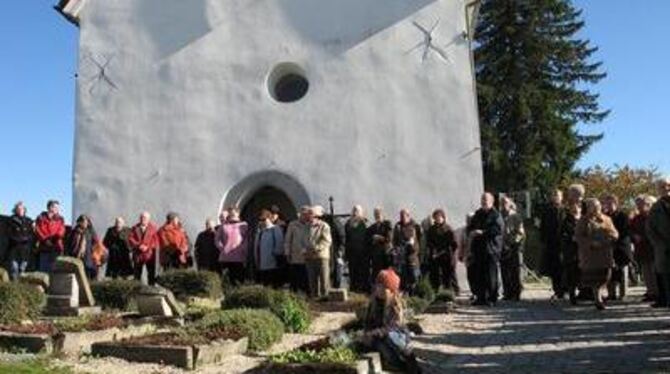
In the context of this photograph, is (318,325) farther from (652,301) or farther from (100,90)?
(100,90)

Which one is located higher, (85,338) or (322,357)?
(85,338)

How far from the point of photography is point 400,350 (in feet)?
27.8

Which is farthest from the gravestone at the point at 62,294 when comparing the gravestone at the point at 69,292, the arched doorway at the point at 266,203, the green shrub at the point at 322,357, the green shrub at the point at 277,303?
the arched doorway at the point at 266,203

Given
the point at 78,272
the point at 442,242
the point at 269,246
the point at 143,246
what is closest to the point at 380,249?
the point at 442,242

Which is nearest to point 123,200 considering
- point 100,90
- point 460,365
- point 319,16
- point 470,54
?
point 100,90

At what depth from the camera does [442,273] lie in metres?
15.7

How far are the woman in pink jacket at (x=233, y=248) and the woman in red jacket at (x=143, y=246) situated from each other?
44.0 inches

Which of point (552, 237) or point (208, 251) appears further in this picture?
point (208, 251)

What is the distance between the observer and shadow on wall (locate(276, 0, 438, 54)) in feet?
65.1

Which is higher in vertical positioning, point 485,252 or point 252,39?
point 252,39

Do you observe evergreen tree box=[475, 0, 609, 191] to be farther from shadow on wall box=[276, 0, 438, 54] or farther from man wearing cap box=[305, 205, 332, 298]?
man wearing cap box=[305, 205, 332, 298]

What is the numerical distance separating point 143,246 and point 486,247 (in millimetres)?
5800

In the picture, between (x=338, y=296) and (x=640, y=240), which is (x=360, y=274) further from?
(x=640, y=240)

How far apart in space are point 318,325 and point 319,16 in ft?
32.8
